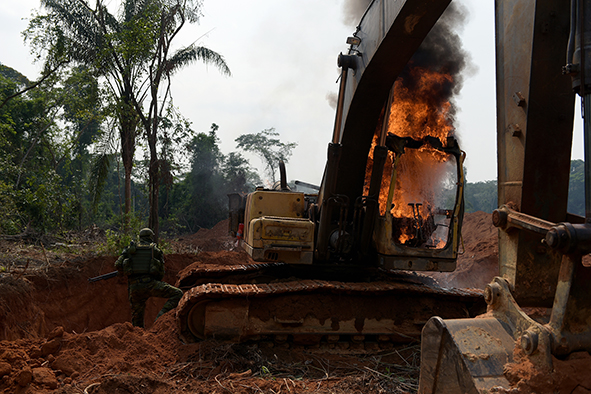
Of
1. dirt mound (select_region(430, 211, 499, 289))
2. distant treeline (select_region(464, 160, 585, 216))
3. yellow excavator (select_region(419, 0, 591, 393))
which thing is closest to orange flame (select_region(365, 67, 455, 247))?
yellow excavator (select_region(419, 0, 591, 393))

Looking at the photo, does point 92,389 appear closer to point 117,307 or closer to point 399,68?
point 399,68

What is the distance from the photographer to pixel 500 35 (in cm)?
260

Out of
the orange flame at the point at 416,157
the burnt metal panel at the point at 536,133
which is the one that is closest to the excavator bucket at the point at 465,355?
the burnt metal panel at the point at 536,133

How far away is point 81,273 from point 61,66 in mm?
8255

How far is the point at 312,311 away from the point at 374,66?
305cm

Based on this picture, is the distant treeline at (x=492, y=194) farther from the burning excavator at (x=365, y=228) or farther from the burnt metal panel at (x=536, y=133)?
the burnt metal panel at (x=536, y=133)

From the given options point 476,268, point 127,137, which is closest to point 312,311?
point 476,268

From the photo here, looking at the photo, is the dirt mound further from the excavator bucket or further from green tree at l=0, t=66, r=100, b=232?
green tree at l=0, t=66, r=100, b=232

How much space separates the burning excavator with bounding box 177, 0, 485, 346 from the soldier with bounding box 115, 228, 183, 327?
1548 mm

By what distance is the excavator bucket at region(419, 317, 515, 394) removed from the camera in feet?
6.89

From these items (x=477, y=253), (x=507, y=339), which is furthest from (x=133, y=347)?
(x=477, y=253)

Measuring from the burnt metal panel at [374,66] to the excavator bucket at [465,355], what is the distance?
2.87m

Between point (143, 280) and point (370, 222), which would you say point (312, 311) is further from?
point (143, 280)

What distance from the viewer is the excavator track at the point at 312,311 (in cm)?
564
